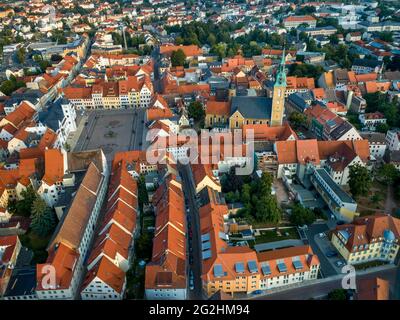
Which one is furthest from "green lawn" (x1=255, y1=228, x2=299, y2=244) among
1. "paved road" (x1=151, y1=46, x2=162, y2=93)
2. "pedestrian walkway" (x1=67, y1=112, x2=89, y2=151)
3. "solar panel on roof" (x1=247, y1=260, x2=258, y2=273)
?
"paved road" (x1=151, y1=46, x2=162, y2=93)

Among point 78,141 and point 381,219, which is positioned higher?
point 381,219

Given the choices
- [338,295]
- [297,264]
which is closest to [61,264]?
[297,264]

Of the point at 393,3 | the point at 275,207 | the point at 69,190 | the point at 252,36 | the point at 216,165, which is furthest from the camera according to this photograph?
the point at 393,3

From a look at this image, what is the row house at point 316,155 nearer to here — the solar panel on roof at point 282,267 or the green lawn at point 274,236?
the green lawn at point 274,236


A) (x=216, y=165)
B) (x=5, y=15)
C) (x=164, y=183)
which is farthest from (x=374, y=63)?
(x=5, y=15)

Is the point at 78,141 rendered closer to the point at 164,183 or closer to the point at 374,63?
the point at 164,183

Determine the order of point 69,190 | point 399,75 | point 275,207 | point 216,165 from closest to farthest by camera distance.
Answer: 1. point 275,207
2. point 69,190
3. point 216,165
4. point 399,75
